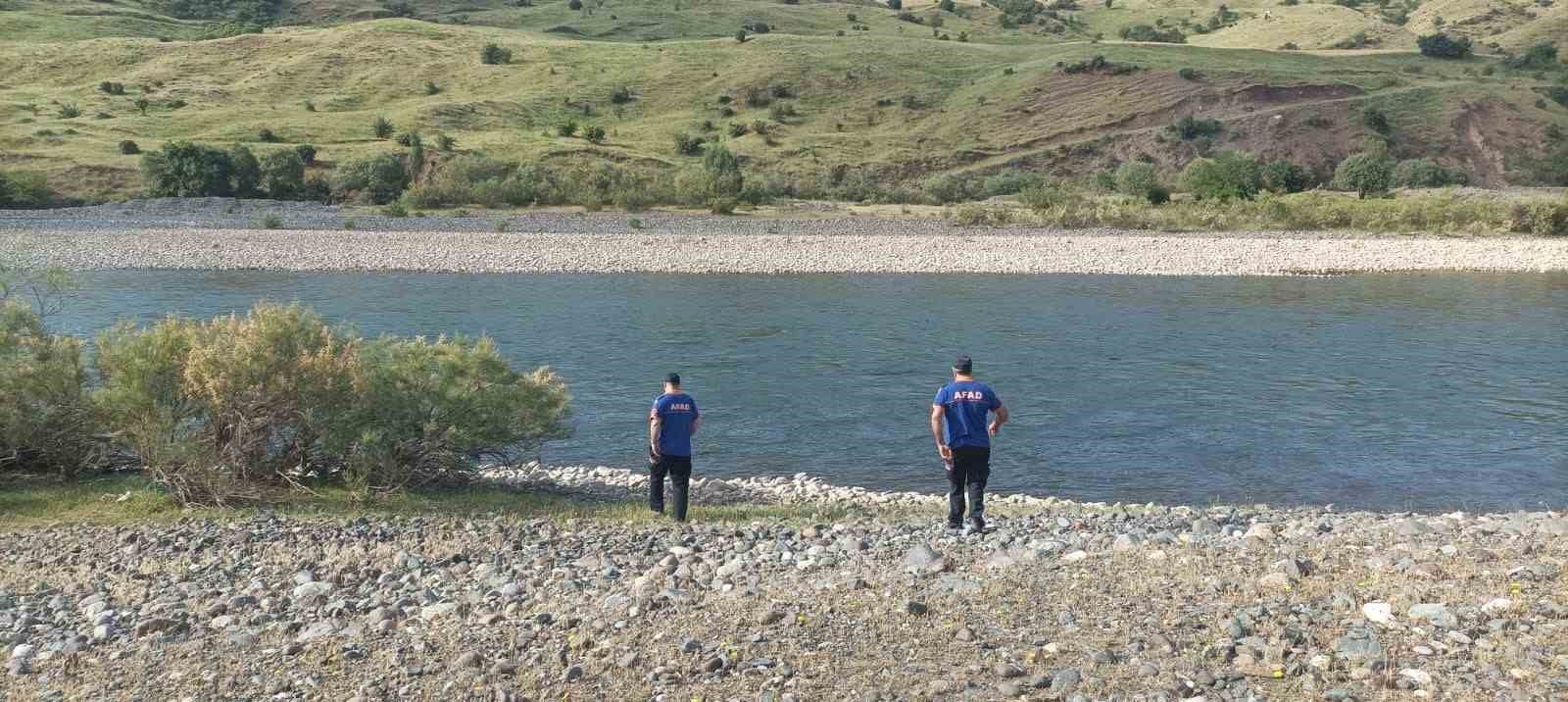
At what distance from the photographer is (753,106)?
3506 inches

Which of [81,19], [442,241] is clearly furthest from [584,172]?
[81,19]

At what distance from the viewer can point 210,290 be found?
3419 centimetres

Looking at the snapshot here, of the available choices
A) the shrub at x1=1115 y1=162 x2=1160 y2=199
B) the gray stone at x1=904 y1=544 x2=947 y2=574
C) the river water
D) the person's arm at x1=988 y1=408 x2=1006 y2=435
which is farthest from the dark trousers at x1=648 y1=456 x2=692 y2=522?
the shrub at x1=1115 y1=162 x2=1160 y2=199

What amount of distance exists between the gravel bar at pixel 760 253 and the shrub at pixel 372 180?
46.0 feet

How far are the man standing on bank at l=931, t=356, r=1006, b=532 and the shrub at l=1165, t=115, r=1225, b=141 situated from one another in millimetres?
74116

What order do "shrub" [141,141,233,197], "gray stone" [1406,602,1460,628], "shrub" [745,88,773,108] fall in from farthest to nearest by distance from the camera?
"shrub" [745,88,773,108] < "shrub" [141,141,233,197] < "gray stone" [1406,602,1460,628]

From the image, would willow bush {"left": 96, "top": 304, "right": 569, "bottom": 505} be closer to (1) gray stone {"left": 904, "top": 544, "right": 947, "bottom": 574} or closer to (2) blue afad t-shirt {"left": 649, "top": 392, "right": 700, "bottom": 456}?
(2) blue afad t-shirt {"left": 649, "top": 392, "right": 700, "bottom": 456}

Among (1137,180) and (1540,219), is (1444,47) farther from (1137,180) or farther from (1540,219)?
(1540,219)

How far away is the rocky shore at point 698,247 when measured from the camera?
40.7 metres

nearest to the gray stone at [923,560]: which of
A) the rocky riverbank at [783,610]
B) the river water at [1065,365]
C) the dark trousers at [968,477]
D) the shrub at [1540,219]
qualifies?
the rocky riverbank at [783,610]

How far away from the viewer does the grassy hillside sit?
75.0 m

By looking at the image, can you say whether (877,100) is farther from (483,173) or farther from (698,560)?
(698,560)

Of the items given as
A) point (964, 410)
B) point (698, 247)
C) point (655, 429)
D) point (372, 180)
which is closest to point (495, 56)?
point (372, 180)

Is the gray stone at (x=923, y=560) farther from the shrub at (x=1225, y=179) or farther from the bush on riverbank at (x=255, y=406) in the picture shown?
the shrub at (x=1225, y=179)
